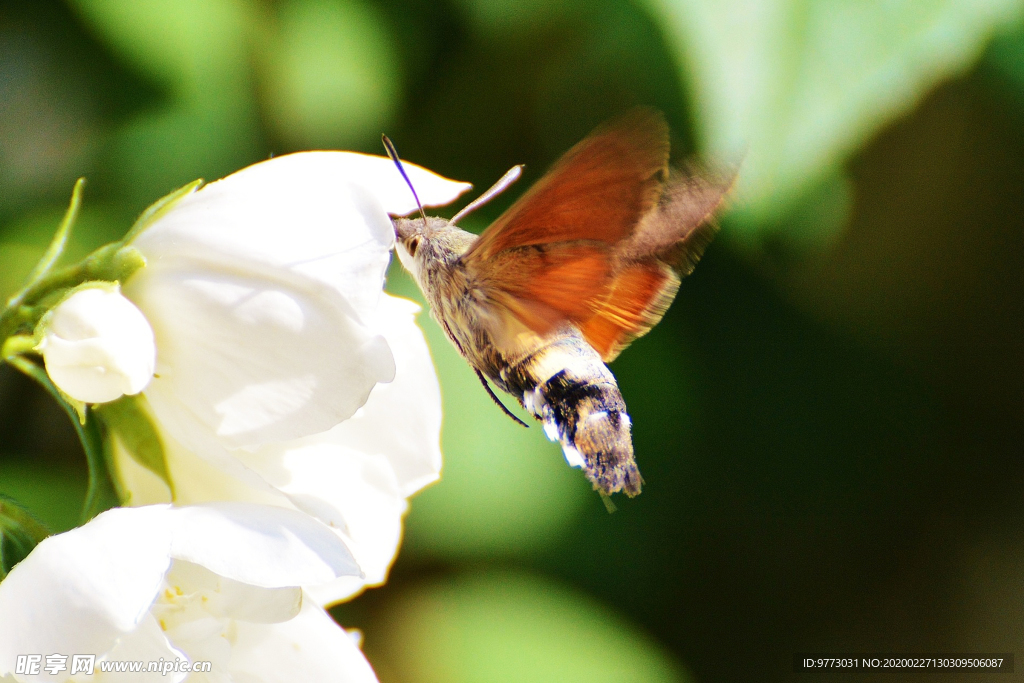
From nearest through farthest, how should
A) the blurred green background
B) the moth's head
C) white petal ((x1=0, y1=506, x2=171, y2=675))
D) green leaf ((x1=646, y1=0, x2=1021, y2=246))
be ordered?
white petal ((x1=0, y1=506, x2=171, y2=675))
the moth's head
green leaf ((x1=646, y1=0, x2=1021, y2=246))
the blurred green background

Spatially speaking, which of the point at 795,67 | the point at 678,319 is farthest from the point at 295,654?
the point at 678,319

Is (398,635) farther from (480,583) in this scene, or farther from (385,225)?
(385,225)

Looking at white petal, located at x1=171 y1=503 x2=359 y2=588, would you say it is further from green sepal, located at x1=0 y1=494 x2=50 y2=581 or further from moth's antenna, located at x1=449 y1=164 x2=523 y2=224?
moth's antenna, located at x1=449 y1=164 x2=523 y2=224

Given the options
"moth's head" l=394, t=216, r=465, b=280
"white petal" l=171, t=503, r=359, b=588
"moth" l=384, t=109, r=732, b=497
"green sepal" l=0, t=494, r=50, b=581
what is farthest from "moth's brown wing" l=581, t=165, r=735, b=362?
"green sepal" l=0, t=494, r=50, b=581

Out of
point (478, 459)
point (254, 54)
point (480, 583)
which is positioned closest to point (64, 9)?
point (254, 54)

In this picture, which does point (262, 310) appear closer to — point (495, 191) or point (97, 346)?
point (97, 346)

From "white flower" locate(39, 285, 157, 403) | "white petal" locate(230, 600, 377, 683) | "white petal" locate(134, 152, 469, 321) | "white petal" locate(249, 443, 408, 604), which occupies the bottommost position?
"white petal" locate(230, 600, 377, 683)
